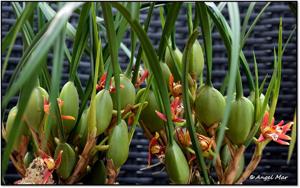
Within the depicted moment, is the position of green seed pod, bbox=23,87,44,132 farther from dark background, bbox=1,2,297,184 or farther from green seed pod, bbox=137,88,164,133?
dark background, bbox=1,2,297,184

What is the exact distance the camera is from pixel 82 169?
1.32 feet

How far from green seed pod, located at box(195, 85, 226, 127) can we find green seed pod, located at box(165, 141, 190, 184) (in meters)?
0.04

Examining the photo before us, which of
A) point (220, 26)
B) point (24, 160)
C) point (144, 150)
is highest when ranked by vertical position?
point (220, 26)

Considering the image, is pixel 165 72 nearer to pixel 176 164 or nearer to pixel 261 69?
pixel 176 164

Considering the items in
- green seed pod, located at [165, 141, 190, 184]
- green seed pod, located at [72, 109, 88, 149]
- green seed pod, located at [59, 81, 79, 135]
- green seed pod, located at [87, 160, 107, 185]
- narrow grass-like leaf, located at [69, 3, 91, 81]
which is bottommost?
green seed pod, located at [87, 160, 107, 185]

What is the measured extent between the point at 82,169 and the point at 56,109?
0.06 meters

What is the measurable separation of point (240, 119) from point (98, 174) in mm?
124

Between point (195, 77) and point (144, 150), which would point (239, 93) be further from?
point (144, 150)

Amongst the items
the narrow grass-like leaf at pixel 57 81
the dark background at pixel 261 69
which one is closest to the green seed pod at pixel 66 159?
the narrow grass-like leaf at pixel 57 81

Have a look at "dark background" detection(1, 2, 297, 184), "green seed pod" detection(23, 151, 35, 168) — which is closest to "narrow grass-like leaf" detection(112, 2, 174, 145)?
"green seed pod" detection(23, 151, 35, 168)

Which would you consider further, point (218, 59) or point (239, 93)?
point (218, 59)

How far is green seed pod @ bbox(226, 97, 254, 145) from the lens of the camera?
15.5 inches

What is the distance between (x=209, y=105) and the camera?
0.40 metres

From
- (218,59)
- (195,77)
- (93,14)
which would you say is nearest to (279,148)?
(218,59)
